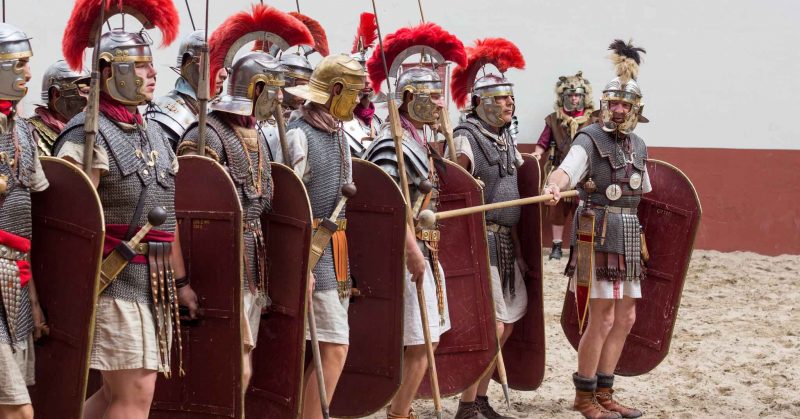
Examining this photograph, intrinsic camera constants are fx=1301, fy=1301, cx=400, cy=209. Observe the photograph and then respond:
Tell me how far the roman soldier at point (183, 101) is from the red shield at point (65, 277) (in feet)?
6.03

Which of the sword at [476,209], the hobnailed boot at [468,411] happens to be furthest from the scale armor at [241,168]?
the hobnailed boot at [468,411]

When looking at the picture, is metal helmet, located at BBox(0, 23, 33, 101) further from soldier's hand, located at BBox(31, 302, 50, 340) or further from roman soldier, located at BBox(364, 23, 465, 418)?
roman soldier, located at BBox(364, 23, 465, 418)

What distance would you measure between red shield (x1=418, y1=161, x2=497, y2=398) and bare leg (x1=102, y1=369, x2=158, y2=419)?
2069 mm

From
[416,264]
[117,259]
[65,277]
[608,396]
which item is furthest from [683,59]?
[65,277]

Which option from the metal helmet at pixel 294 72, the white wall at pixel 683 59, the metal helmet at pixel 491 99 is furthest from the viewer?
the white wall at pixel 683 59

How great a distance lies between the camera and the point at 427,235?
5527 millimetres

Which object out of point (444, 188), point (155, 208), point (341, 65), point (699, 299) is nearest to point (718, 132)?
point (699, 299)

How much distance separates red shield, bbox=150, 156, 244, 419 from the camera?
434 centimetres

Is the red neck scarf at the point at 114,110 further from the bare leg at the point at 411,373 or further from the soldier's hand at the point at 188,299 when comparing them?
the bare leg at the point at 411,373

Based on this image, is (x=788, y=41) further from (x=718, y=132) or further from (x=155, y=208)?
(x=155, y=208)

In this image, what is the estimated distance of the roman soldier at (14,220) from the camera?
144 inches

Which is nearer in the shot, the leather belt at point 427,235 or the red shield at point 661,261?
the leather belt at point 427,235

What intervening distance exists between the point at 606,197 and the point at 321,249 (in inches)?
77.1

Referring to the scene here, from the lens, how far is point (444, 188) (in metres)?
5.82
